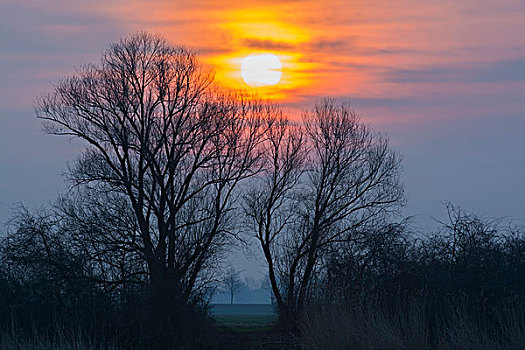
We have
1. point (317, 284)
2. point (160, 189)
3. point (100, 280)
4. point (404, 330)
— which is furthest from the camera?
point (160, 189)

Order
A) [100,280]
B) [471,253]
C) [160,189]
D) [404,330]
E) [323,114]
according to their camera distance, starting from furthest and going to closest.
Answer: [323,114] < [160,189] < [100,280] < [471,253] < [404,330]

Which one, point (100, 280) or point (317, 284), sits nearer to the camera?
point (317, 284)

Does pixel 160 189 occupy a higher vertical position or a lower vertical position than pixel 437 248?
higher

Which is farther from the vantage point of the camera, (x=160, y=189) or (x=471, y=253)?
(x=160, y=189)

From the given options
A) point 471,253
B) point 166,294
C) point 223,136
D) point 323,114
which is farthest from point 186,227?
point 471,253

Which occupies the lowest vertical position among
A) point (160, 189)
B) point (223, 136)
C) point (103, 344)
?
point (103, 344)

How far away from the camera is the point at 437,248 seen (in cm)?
1855

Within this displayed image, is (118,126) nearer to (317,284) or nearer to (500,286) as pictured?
(317,284)

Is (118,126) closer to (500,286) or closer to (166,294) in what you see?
(166,294)

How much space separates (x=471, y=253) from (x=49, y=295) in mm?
12102

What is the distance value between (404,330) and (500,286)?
8.65ft

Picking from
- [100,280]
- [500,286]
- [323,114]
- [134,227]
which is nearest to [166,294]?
[100,280]

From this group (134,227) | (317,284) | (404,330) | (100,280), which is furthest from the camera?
(134,227)

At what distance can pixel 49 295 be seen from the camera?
798 inches
